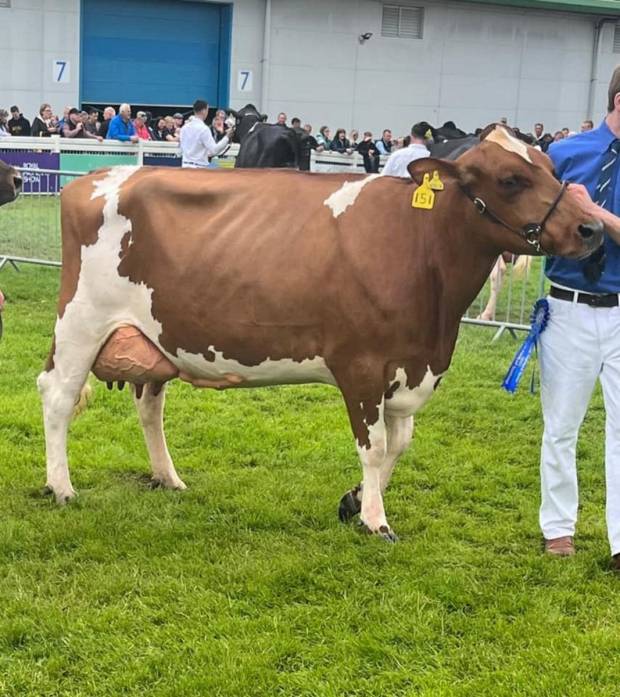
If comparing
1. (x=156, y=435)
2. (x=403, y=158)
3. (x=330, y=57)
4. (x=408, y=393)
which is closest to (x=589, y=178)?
(x=408, y=393)

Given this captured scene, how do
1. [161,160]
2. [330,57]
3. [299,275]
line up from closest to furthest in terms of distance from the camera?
1. [299,275]
2. [161,160]
3. [330,57]

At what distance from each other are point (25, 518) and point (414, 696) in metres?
2.57

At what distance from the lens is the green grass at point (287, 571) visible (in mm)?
3902

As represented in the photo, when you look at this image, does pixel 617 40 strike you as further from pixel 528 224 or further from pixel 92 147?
pixel 528 224

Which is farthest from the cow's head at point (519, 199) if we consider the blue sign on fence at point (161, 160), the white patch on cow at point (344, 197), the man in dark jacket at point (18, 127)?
the man in dark jacket at point (18, 127)

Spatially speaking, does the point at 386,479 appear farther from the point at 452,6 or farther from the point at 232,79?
the point at 452,6

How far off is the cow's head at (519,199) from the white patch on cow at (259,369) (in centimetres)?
111

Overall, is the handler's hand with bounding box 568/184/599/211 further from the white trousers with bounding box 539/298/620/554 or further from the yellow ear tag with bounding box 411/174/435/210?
the yellow ear tag with bounding box 411/174/435/210

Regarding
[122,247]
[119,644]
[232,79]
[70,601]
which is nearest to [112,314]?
[122,247]

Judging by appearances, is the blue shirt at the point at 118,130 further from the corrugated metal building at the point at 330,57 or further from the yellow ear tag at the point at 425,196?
the yellow ear tag at the point at 425,196

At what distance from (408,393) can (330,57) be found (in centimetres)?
3323

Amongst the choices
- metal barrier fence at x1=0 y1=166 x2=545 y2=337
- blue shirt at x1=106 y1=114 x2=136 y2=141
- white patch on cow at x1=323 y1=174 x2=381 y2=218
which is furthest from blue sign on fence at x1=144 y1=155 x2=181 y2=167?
white patch on cow at x1=323 y1=174 x2=381 y2=218

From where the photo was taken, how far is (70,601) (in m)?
4.45

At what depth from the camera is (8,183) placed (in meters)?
5.11
